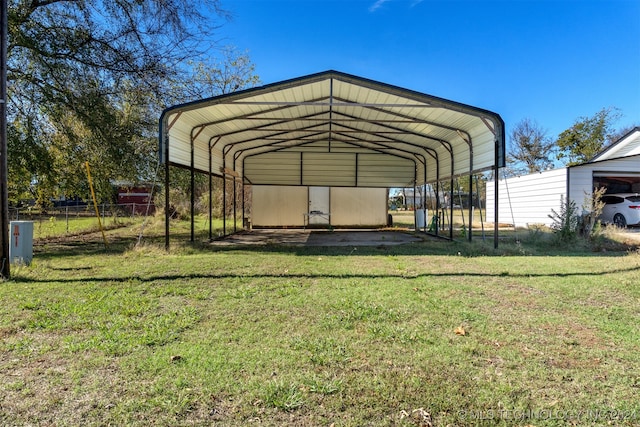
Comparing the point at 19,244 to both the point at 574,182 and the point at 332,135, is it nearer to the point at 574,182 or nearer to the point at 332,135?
the point at 332,135

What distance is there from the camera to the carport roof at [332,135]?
8.30 metres

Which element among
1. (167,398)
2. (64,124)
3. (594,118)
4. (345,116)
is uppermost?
(594,118)

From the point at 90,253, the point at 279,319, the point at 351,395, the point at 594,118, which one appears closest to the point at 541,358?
the point at 351,395

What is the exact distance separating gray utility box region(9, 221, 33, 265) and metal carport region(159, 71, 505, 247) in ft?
8.49

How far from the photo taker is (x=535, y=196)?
15.3m

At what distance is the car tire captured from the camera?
548 inches

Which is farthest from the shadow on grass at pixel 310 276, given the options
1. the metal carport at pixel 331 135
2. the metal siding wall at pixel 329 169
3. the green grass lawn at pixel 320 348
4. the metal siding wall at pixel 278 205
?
the metal siding wall at pixel 278 205

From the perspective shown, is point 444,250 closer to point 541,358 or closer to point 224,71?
point 541,358

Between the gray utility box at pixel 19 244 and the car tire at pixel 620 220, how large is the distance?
60.1 ft

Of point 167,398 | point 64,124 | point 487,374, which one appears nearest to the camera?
point 167,398

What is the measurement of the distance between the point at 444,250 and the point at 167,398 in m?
7.83

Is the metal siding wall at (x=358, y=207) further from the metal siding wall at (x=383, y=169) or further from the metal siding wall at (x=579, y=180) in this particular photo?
the metal siding wall at (x=579, y=180)

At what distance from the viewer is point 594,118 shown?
2842 cm

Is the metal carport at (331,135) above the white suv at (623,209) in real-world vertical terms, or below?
above
